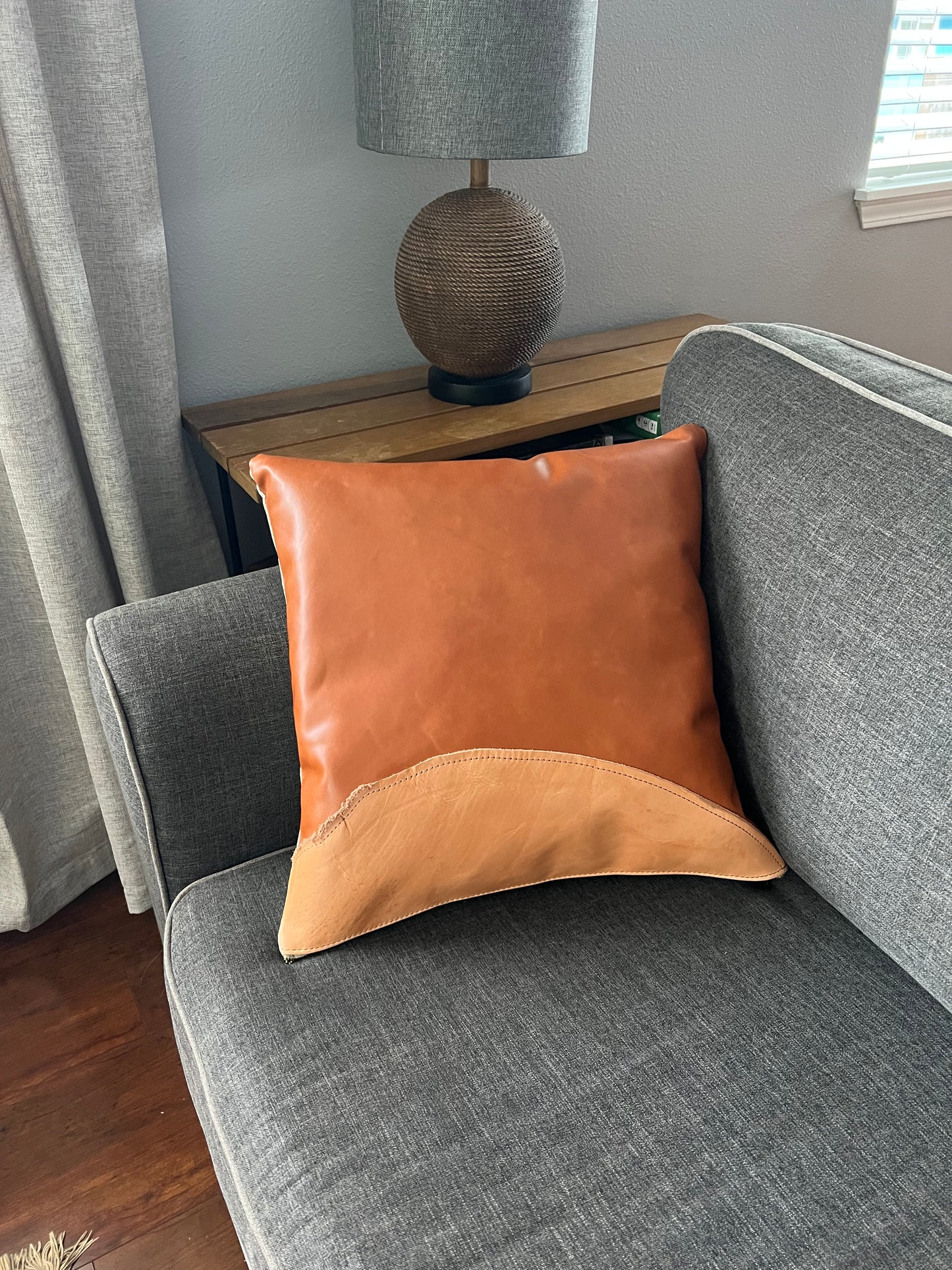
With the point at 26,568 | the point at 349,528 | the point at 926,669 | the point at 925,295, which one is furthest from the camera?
the point at 925,295

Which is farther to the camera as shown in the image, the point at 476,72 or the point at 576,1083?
the point at 476,72

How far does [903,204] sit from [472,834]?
1.98 m

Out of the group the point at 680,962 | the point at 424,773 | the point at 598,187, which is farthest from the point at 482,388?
the point at 680,962

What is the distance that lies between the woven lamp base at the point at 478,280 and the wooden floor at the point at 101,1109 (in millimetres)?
969

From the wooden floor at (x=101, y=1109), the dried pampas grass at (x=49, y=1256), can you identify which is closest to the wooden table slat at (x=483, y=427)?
the wooden floor at (x=101, y=1109)

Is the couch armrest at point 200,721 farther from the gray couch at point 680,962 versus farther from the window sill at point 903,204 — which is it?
the window sill at point 903,204

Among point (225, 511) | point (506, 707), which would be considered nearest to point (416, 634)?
point (506, 707)

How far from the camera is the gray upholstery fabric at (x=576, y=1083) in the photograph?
67 centimetres

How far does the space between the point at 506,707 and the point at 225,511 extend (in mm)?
756

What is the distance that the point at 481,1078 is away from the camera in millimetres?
761

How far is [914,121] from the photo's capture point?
214 cm

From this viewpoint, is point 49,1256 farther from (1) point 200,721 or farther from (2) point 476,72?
(2) point 476,72

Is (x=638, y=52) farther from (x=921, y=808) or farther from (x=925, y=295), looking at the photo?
(x=921, y=808)

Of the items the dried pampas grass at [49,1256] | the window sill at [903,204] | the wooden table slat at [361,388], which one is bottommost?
Result: the dried pampas grass at [49,1256]
